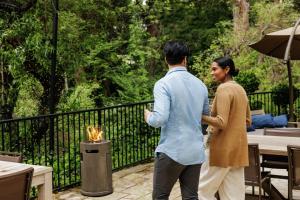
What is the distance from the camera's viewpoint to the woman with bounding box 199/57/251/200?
4.38 meters

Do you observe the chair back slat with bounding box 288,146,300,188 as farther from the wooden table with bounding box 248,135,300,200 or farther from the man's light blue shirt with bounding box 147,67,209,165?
the man's light blue shirt with bounding box 147,67,209,165

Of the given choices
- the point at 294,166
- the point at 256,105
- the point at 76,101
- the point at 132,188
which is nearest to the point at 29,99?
the point at 76,101

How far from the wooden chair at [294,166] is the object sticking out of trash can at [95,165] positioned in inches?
103

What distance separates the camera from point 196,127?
377 cm

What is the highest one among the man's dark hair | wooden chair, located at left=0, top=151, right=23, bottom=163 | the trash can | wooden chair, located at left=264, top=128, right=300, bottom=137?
the man's dark hair

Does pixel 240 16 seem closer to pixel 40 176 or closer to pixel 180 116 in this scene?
pixel 180 116

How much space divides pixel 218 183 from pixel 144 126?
188 inches

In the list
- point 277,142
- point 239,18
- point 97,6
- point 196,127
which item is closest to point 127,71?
point 97,6

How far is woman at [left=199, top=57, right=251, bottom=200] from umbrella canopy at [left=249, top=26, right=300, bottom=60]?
2.77 m

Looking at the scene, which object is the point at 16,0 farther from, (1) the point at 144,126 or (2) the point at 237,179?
(2) the point at 237,179

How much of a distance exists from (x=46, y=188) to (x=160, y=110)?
1.35 metres

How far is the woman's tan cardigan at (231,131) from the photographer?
4.40m

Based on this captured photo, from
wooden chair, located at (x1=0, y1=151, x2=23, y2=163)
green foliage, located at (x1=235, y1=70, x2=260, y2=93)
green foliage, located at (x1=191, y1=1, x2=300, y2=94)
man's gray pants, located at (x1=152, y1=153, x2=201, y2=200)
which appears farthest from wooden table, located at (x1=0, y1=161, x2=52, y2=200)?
green foliage, located at (x1=191, y1=1, x2=300, y2=94)

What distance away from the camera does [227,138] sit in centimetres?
450
